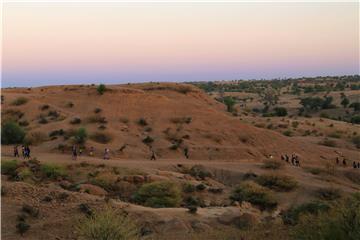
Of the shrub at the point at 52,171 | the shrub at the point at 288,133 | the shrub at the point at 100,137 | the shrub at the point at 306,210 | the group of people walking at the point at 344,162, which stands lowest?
the group of people walking at the point at 344,162

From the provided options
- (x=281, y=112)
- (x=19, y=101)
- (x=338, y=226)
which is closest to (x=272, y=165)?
(x=338, y=226)

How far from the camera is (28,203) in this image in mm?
17094

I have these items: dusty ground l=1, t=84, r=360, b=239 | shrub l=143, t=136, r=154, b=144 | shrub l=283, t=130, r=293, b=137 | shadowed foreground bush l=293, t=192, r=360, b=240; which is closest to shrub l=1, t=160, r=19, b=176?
dusty ground l=1, t=84, r=360, b=239

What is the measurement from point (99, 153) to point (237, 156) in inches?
415

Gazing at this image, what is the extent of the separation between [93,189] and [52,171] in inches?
156

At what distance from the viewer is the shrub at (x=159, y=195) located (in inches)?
786

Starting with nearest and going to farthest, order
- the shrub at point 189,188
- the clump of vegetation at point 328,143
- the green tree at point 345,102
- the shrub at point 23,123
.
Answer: the shrub at point 189,188 < the shrub at point 23,123 < the clump of vegetation at point 328,143 < the green tree at point 345,102

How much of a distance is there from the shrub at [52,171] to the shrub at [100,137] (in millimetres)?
12376

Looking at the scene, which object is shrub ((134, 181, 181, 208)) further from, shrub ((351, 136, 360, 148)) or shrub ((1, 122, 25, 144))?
shrub ((351, 136, 360, 148))

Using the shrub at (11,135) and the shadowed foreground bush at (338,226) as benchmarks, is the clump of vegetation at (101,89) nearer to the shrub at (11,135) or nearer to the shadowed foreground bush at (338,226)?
the shrub at (11,135)

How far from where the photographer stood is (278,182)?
26.2 m

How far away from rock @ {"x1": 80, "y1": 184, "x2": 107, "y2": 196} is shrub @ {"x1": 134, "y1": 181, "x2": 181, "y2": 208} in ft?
5.18

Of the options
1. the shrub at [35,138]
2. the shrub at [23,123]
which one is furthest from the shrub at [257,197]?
the shrub at [23,123]

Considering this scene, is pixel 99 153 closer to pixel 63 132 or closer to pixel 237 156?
pixel 63 132
